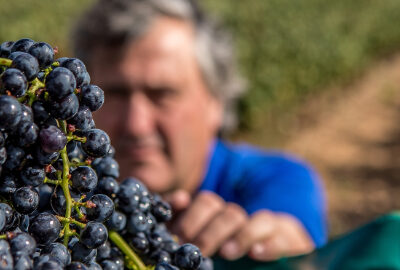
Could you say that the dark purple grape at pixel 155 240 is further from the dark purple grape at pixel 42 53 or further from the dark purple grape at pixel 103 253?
the dark purple grape at pixel 42 53

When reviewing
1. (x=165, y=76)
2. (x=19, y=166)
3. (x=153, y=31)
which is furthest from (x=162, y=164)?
(x=19, y=166)

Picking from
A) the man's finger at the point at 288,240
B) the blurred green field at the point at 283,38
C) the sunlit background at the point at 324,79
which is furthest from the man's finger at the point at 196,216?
the blurred green field at the point at 283,38

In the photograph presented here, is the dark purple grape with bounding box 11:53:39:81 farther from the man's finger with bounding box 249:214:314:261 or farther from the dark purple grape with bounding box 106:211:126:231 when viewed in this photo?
the man's finger with bounding box 249:214:314:261

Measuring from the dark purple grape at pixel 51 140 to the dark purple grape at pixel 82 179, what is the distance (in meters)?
0.06

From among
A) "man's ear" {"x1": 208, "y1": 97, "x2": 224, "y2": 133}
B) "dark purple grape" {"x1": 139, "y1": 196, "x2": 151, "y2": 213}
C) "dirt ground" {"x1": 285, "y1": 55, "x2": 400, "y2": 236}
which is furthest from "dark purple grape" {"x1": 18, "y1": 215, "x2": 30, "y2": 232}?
"dirt ground" {"x1": 285, "y1": 55, "x2": 400, "y2": 236}

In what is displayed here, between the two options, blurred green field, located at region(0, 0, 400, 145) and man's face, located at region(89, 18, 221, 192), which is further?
blurred green field, located at region(0, 0, 400, 145)

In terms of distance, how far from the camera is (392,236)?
1.01 metres

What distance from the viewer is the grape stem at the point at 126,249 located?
0.68 meters

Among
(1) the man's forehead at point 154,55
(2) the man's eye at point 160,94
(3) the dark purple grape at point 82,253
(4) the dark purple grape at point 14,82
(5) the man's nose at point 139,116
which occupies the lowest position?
(5) the man's nose at point 139,116

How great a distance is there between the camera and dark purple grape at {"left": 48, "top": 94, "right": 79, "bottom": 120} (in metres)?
0.57

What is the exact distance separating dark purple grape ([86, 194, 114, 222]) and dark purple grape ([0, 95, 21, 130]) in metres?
0.14

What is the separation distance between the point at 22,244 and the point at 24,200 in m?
0.05

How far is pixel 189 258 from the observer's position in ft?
2.29

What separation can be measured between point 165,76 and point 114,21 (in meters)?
0.60
